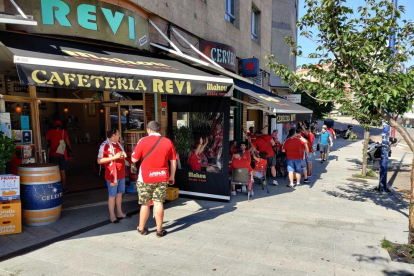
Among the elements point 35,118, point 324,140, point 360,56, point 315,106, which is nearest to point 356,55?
point 360,56

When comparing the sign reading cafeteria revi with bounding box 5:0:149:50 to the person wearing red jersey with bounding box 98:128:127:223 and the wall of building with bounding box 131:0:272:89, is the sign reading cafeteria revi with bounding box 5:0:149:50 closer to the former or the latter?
the wall of building with bounding box 131:0:272:89

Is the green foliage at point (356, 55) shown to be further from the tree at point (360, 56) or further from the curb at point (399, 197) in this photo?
the curb at point (399, 197)

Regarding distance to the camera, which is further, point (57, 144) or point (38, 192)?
point (57, 144)

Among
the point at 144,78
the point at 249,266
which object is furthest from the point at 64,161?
the point at 249,266

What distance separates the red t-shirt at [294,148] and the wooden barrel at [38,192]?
585 centimetres

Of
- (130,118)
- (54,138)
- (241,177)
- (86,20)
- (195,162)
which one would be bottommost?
(241,177)

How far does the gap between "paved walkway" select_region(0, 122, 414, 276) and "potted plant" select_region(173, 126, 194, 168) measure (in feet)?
3.56

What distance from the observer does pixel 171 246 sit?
4258 millimetres

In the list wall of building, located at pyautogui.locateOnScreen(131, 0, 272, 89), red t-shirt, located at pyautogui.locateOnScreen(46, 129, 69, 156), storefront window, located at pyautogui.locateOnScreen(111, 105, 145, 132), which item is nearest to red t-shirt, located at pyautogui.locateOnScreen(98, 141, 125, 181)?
storefront window, located at pyautogui.locateOnScreen(111, 105, 145, 132)

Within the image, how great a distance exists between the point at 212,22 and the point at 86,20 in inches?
195

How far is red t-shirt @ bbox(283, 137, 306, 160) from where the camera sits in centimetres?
794

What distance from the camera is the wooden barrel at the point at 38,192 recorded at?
463 centimetres

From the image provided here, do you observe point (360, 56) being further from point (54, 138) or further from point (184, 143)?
point (54, 138)

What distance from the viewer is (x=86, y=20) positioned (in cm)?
560
